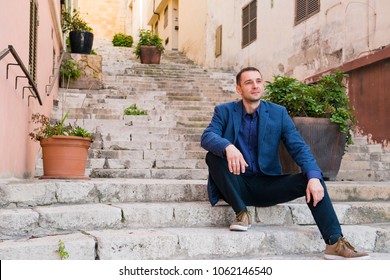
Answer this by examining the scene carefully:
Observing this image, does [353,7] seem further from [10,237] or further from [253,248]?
[10,237]

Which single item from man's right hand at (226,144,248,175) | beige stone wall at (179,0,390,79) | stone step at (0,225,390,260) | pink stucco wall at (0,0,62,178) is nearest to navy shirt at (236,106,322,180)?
man's right hand at (226,144,248,175)

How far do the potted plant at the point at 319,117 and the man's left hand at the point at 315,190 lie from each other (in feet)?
6.06

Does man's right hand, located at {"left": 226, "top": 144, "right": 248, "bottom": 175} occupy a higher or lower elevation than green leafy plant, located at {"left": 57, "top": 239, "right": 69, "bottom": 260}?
higher

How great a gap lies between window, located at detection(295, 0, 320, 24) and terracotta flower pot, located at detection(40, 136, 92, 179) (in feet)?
19.4

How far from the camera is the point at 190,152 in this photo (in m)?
6.75

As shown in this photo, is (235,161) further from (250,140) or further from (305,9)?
(305,9)

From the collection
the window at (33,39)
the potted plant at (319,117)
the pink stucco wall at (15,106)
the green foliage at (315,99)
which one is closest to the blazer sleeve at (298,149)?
the potted plant at (319,117)

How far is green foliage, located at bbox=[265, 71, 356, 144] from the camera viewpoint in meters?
5.57

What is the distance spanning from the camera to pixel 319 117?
18.5 ft

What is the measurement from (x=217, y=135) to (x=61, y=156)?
180 centimetres

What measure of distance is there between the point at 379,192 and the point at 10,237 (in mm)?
3229

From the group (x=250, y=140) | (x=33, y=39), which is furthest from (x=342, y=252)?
(x=33, y=39)

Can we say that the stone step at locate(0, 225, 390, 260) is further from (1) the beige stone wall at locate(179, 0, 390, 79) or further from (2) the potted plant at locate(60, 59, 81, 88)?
(2) the potted plant at locate(60, 59, 81, 88)

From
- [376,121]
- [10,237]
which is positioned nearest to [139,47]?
[376,121]
